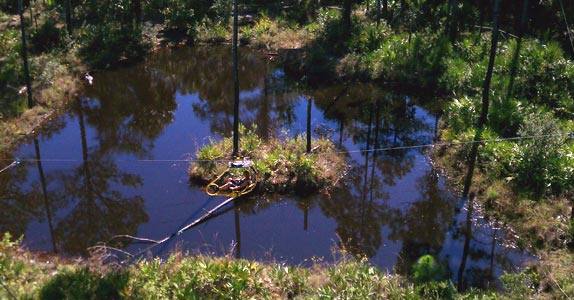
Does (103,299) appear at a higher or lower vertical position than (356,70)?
lower

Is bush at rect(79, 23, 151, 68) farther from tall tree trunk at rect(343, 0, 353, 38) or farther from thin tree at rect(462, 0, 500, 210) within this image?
thin tree at rect(462, 0, 500, 210)

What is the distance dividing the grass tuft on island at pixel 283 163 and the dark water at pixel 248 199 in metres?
0.37

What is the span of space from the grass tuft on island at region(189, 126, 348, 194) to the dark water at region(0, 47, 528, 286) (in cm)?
37

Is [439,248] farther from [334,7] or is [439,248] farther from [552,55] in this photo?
[334,7]

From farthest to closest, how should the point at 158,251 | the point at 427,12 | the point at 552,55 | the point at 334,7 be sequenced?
1. the point at 334,7
2. the point at 427,12
3. the point at 552,55
4. the point at 158,251

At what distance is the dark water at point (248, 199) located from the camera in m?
12.7

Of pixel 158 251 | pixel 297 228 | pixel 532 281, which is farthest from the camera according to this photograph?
pixel 297 228

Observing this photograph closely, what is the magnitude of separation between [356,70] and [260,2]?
12071 mm

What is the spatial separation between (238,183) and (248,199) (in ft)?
1.69

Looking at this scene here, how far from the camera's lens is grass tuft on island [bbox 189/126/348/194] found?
48.0 ft

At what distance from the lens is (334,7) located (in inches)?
1172

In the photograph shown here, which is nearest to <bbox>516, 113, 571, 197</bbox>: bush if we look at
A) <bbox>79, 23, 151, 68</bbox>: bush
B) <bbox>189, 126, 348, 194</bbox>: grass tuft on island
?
<bbox>189, 126, 348, 194</bbox>: grass tuft on island

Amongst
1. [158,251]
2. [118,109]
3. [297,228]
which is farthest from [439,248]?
[118,109]

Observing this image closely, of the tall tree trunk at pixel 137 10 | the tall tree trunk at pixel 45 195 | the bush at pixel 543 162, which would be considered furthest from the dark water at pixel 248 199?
the tall tree trunk at pixel 137 10
